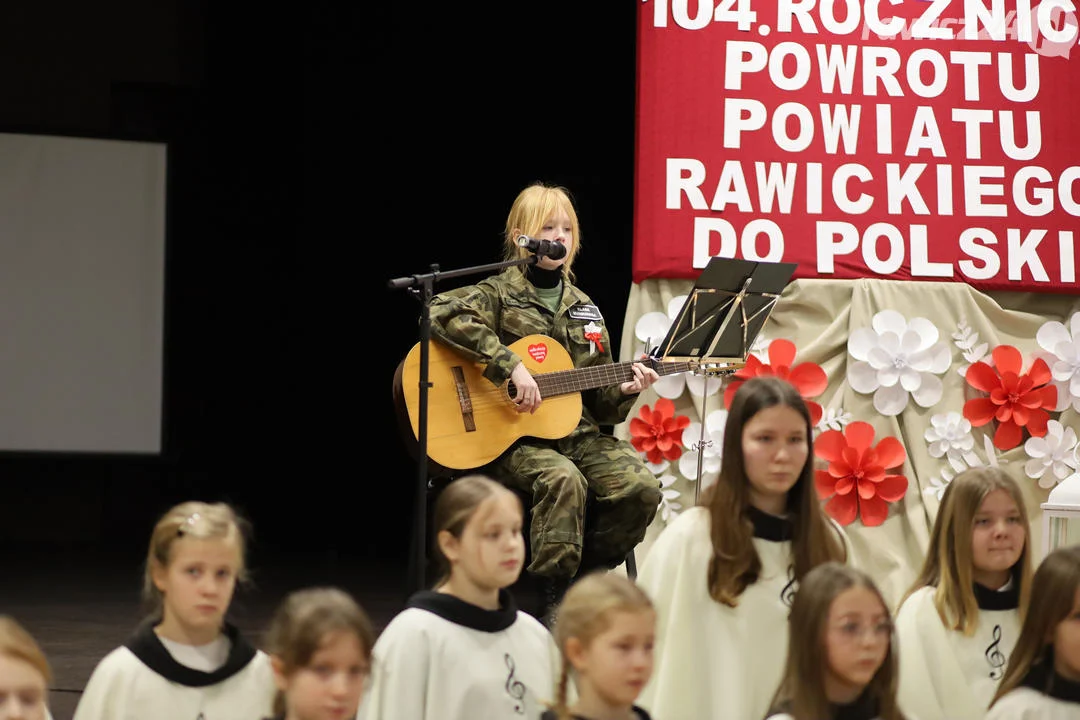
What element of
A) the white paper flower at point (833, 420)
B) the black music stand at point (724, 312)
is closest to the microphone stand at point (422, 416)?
the black music stand at point (724, 312)

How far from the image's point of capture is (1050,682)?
2445 millimetres

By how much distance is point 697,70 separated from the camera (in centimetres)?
540

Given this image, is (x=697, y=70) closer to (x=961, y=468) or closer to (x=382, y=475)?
(x=961, y=468)

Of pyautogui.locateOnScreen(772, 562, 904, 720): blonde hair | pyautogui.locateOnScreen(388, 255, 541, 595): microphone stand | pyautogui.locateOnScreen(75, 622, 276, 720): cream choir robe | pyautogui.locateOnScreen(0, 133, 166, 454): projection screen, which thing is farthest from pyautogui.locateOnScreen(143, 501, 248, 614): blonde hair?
pyautogui.locateOnScreen(0, 133, 166, 454): projection screen

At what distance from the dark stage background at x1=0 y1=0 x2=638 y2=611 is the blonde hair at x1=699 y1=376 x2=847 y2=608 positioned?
4.39 metres

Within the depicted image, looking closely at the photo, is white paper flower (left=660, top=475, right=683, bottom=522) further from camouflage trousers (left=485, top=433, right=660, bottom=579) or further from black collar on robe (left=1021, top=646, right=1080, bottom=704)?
black collar on robe (left=1021, top=646, right=1080, bottom=704)

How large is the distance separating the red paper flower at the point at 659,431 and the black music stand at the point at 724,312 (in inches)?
28.1

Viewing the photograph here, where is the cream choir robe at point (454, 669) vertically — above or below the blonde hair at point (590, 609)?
below

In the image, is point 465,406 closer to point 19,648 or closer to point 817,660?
point 817,660

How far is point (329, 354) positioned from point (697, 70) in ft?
10.1

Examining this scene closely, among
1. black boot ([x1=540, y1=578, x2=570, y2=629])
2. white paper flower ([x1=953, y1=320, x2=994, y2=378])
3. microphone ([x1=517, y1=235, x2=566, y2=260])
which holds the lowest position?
black boot ([x1=540, y1=578, x2=570, y2=629])

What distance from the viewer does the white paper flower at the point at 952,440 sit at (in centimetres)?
527

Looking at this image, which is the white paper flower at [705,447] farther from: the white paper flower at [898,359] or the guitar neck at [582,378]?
the guitar neck at [582,378]

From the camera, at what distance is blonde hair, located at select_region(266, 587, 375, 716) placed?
2.12 metres
